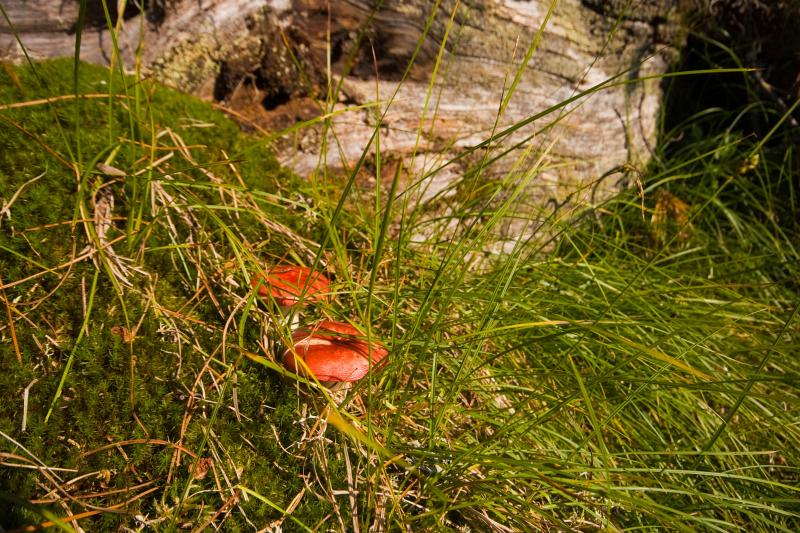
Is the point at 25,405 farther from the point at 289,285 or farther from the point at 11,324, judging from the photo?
the point at 289,285

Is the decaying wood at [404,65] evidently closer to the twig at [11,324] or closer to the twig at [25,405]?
the twig at [11,324]

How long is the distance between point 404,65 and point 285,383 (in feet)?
5.72

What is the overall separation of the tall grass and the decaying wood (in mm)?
383

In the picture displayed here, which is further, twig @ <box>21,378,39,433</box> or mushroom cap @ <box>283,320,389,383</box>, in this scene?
mushroom cap @ <box>283,320,389,383</box>

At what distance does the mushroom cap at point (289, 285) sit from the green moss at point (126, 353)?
0.11 metres

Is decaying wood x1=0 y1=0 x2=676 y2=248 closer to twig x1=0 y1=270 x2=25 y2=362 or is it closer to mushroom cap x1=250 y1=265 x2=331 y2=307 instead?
mushroom cap x1=250 y1=265 x2=331 y2=307

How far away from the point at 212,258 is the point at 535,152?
1737 millimetres

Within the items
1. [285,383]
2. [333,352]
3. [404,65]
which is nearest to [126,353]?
[285,383]

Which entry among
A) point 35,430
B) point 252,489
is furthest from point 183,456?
point 35,430

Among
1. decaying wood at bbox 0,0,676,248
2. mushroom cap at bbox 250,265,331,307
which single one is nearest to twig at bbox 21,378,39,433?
mushroom cap at bbox 250,265,331,307

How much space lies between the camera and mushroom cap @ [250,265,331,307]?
4.69 ft

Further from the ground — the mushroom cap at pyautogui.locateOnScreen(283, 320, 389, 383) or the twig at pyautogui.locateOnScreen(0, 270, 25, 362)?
the mushroom cap at pyautogui.locateOnScreen(283, 320, 389, 383)

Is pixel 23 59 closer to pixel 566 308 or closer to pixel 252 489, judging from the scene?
pixel 252 489

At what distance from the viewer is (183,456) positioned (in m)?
1.25
